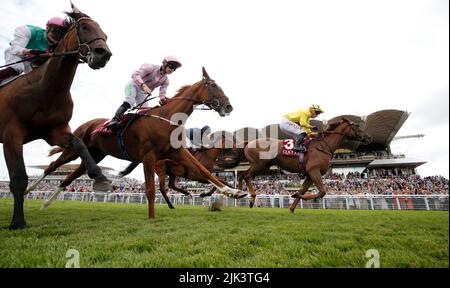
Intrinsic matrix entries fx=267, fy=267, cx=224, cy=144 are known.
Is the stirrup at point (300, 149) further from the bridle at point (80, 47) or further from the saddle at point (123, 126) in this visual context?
the bridle at point (80, 47)

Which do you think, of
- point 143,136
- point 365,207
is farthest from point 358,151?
point 143,136

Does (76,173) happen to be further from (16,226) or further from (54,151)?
(16,226)

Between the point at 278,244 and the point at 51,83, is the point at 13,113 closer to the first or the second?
the point at 51,83

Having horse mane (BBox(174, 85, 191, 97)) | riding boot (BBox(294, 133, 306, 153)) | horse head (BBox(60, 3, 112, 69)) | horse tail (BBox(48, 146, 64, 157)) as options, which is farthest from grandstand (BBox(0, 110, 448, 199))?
horse head (BBox(60, 3, 112, 69))

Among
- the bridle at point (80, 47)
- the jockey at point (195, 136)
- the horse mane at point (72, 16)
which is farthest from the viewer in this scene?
the jockey at point (195, 136)

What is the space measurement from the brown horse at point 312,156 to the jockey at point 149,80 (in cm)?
483

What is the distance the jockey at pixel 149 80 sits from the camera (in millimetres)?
6028

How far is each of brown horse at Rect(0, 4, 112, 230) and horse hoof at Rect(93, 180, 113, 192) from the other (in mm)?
300

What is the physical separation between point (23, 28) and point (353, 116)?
4051 centimetres

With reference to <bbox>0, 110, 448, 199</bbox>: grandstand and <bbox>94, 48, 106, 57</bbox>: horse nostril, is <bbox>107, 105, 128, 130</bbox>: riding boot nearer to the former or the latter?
<bbox>94, 48, 106, 57</bbox>: horse nostril

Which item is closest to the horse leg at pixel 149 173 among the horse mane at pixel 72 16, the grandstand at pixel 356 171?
the horse mane at pixel 72 16

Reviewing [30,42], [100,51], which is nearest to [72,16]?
[30,42]

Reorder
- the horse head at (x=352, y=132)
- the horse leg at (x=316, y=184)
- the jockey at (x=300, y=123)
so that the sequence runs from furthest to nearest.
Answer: the horse head at (x=352, y=132)
the jockey at (x=300, y=123)
the horse leg at (x=316, y=184)

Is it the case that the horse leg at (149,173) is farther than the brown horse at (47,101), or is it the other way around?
the horse leg at (149,173)
